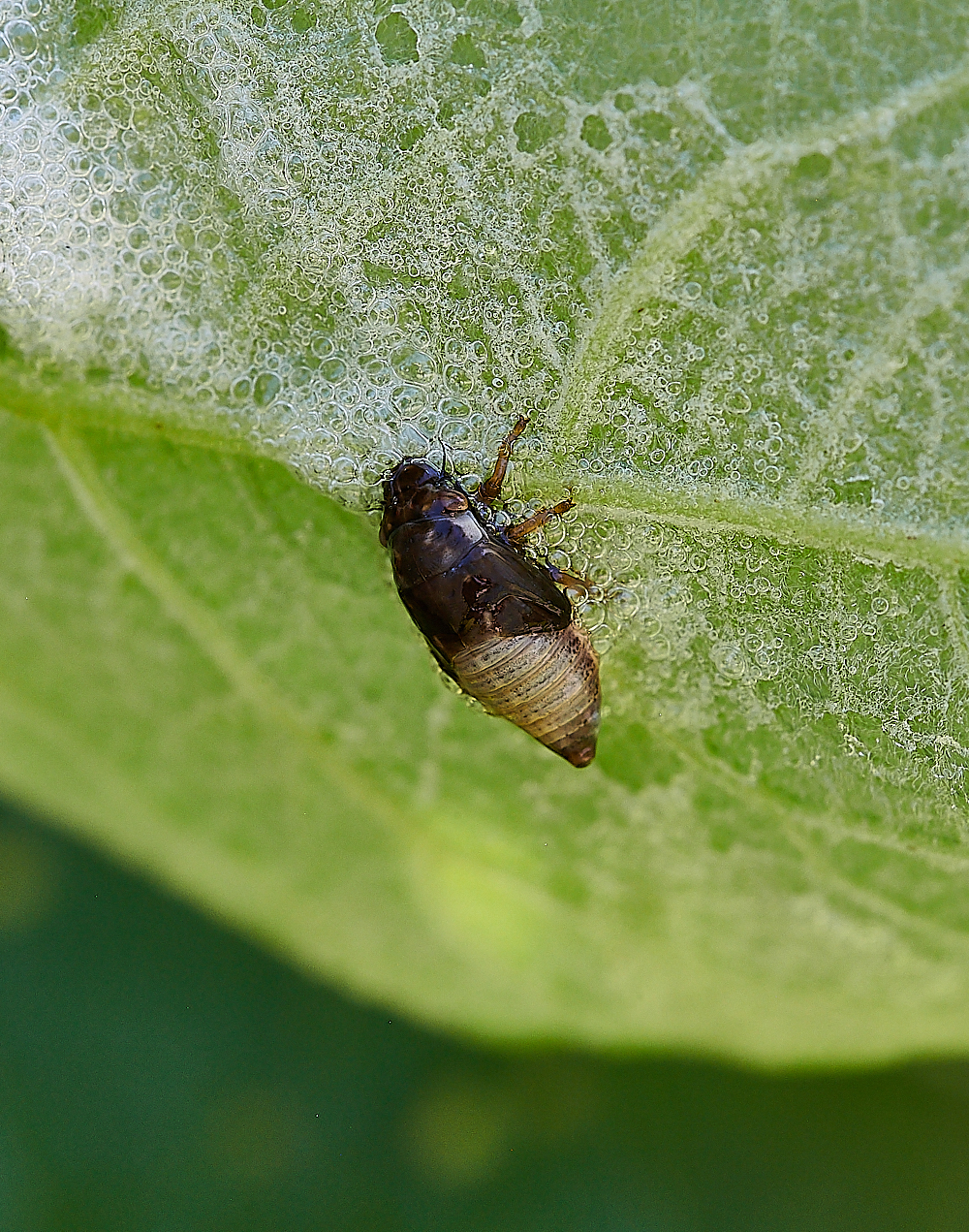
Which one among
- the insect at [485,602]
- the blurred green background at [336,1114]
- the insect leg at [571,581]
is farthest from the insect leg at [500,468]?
the blurred green background at [336,1114]

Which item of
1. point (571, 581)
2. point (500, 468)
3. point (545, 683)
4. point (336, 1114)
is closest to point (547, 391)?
point (500, 468)

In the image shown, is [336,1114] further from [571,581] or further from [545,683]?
[571,581]

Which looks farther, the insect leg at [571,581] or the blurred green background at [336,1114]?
the blurred green background at [336,1114]

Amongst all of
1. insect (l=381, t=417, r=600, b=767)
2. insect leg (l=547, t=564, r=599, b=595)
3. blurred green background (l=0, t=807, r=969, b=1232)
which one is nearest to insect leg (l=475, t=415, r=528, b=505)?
insect (l=381, t=417, r=600, b=767)

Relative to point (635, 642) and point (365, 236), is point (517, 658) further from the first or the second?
point (365, 236)

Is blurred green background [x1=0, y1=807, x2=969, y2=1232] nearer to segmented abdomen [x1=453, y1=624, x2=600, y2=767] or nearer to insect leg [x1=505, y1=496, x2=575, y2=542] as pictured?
segmented abdomen [x1=453, y1=624, x2=600, y2=767]

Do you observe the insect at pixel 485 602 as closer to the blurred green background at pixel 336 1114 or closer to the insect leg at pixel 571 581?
the insect leg at pixel 571 581

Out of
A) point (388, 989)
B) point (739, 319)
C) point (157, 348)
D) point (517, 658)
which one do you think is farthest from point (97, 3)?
point (388, 989)
